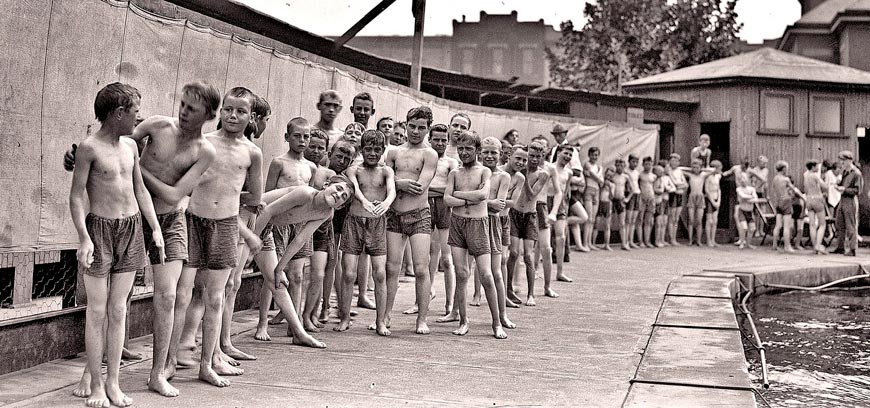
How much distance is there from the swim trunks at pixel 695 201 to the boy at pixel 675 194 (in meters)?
0.19

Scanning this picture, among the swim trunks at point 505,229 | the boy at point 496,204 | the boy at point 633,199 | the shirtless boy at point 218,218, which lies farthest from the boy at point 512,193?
the boy at point 633,199

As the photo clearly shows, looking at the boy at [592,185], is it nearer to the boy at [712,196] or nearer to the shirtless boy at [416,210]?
the boy at [712,196]

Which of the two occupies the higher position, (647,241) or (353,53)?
(353,53)

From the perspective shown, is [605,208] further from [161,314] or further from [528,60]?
[528,60]

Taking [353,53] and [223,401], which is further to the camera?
[353,53]

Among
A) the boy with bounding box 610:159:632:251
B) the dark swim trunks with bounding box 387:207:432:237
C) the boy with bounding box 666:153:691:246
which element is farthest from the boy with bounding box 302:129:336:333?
the boy with bounding box 666:153:691:246

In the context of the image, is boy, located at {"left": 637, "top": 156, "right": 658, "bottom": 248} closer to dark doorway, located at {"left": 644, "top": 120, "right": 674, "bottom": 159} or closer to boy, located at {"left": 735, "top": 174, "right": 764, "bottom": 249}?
boy, located at {"left": 735, "top": 174, "right": 764, "bottom": 249}

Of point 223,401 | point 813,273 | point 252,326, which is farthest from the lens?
point 813,273

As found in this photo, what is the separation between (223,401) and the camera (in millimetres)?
4258

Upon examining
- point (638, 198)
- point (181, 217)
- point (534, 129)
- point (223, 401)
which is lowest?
point (223, 401)

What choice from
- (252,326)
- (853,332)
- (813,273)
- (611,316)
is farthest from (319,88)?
(813,273)

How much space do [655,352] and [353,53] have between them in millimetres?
11046

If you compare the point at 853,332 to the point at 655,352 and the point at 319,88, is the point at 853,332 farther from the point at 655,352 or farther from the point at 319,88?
the point at 319,88

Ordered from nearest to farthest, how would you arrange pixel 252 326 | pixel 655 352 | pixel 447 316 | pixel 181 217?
pixel 181 217
pixel 655 352
pixel 252 326
pixel 447 316
